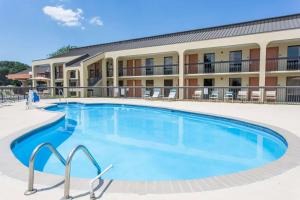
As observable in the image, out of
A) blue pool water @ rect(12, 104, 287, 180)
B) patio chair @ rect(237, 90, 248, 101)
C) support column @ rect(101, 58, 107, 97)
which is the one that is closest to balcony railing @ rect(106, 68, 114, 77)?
support column @ rect(101, 58, 107, 97)

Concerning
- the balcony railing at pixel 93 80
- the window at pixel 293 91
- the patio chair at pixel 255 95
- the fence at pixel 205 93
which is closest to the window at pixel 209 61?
the fence at pixel 205 93

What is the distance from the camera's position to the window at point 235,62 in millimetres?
19469

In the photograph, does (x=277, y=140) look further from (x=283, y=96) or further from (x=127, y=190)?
(x=283, y=96)

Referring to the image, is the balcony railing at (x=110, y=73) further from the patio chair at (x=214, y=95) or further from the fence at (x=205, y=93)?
the patio chair at (x=214, y=95)

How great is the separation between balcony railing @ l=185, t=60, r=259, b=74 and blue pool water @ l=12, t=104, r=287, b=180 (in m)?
11.0

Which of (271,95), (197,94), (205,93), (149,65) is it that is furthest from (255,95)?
(149,65)

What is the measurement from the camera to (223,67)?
20.2 meters

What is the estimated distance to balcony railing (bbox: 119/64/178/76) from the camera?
23014 mm

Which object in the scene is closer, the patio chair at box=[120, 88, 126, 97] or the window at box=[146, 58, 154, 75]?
the patio chair at box=[120, 88, 126, 97]

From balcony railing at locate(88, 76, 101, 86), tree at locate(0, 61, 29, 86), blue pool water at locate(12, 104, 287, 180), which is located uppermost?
tree at locate(0, 61, 29, 86)

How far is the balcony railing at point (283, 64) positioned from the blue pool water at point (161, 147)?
1138 centimetres

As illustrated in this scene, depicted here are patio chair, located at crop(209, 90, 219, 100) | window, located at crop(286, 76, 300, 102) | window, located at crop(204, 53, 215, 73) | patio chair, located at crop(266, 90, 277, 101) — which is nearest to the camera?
patio chair, located at crop(266, 90, 277, 101)

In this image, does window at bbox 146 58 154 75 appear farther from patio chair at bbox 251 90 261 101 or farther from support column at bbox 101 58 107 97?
patio chair at bbox 251 90 261 101

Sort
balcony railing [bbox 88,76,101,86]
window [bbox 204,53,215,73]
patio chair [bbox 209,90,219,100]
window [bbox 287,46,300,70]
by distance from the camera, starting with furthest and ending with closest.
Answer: balcony railing [bbox 88,76,101,86] < window [bbox 204,53,215,73] < patio chair [bbox 209,90,219,100] < window [bbox 287,46,300,70]
